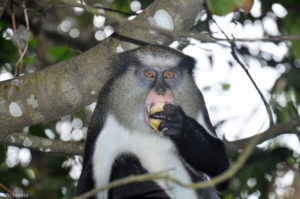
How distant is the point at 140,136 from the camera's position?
371 centimetres

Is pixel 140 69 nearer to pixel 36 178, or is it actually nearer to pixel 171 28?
pixel 171 28

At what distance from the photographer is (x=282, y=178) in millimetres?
4020

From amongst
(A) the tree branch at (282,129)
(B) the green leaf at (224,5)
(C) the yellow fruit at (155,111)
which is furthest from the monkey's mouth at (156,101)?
(B) the green leaf at (224,5)

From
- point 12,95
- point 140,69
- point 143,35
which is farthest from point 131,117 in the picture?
point 12,95

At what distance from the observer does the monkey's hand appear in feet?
10.8

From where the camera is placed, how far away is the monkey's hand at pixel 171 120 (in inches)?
129

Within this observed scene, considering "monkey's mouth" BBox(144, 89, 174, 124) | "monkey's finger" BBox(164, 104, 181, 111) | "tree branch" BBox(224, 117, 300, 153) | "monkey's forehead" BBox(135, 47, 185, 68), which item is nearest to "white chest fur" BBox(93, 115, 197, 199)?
"monkey's mouth" BBox(144, 89, 174, 124)

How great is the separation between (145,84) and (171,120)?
0.49 meters

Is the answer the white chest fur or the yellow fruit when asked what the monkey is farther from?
the yellow fruit

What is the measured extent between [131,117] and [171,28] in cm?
80

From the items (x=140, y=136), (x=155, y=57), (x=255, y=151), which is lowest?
(x=255, y=151)

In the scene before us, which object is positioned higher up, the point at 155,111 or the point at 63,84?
the point at 63,84

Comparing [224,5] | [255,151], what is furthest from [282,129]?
[224,5]

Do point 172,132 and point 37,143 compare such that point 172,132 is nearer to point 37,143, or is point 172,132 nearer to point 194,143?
point 194,143
